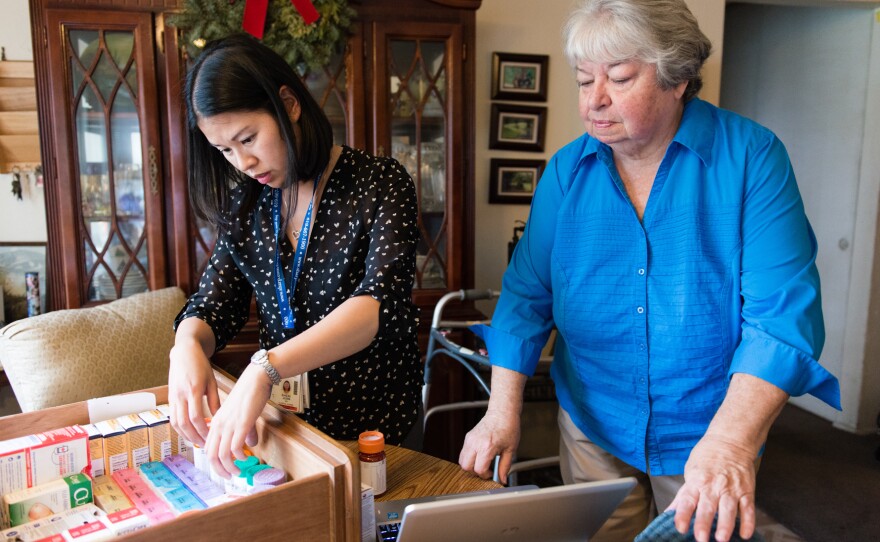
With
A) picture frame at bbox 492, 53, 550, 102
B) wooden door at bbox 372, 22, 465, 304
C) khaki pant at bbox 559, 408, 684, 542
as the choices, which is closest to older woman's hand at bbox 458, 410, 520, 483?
khaki pant at bbox 559, 408, 684, 542

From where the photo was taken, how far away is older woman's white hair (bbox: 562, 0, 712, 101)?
1.14 meters

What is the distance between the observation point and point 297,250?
1.35 metres

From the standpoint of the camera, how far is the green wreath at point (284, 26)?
238 centimetres

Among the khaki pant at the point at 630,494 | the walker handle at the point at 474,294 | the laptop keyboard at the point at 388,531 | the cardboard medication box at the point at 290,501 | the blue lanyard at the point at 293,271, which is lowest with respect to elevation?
the khaki pant at the point at 630,494

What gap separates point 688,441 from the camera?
1266mm

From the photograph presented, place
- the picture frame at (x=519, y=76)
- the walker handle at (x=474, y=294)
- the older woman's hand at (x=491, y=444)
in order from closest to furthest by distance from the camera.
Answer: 1. the older woman's hand at (x=491, y=444)
2. the walker handle at (x=474, y=294)
3. the picture frame at (x=519, y=76)

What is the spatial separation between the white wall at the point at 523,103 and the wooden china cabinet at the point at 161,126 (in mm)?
549

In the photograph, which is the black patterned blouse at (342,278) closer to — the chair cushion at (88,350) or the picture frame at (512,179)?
the chair cushion at (88,350)

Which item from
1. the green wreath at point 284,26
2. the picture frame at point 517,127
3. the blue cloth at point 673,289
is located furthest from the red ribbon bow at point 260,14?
the blue cloth at point 673,289

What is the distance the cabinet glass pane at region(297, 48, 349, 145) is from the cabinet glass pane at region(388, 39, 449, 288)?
0.18 m

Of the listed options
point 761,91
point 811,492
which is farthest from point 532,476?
point 761,91

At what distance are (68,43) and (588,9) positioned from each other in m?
2.02

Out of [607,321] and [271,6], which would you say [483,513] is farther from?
[271,6]

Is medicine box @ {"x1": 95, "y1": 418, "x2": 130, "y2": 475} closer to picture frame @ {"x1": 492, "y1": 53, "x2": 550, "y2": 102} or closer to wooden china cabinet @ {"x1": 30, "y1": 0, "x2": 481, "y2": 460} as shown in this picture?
wooden china cabinet @ {"x1": 30, "y1": 0, "x2": 481, "y2": 460}
